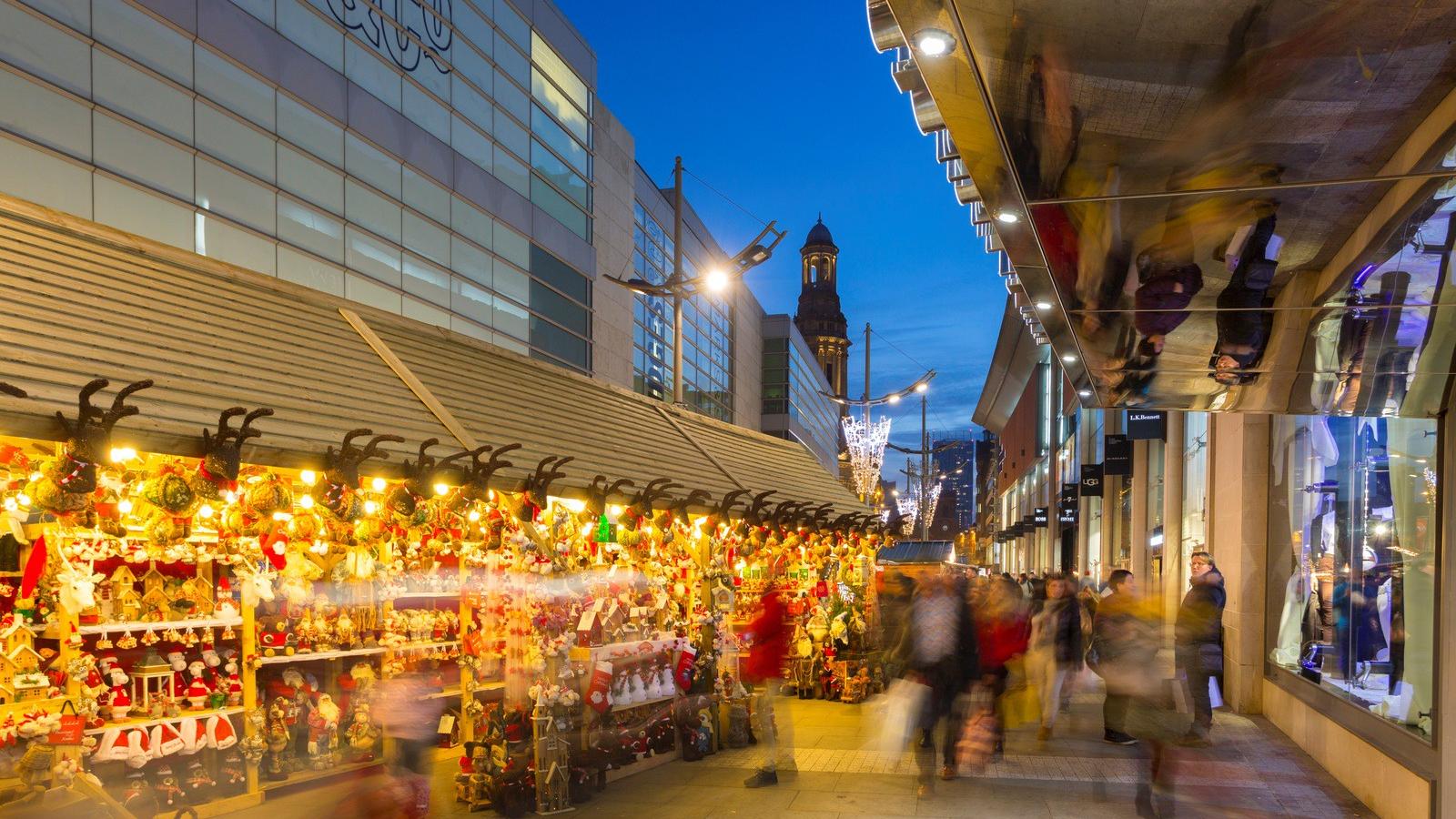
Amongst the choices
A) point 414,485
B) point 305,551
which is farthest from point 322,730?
point 414,485

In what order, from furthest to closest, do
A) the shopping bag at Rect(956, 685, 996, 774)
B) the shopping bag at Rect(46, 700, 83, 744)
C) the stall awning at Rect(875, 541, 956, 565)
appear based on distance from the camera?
1. the stall awning at Rect(875, 541, 956, 565)
2. the shopping bag at Rect(956, 685, 996, 774)
3. the shopping bag at Rect(46, 700, 83, 744)

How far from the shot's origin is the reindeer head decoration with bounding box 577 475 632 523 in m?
9.34

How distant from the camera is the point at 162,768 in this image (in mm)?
8078

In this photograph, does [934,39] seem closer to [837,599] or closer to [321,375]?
[321,375]

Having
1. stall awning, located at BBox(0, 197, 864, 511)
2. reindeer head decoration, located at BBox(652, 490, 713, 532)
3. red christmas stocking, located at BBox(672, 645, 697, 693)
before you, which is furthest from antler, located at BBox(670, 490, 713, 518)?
red christmas stocking, located at BBox(672, 645, 697, 693)

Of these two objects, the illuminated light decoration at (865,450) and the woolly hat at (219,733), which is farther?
the illuminated light decoration at (865,450)

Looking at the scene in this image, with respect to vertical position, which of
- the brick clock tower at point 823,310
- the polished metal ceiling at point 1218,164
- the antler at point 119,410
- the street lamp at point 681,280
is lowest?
the antler at point 119,410

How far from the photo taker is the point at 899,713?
543 inches

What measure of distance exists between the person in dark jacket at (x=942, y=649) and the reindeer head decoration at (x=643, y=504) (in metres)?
2.69

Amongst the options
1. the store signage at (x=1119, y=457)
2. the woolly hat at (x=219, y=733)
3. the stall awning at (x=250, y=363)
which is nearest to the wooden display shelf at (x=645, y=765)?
the stall awning at (x=250, y=363)

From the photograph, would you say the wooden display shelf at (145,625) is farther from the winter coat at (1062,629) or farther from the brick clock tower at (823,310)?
the brick clock tower at (823,310)

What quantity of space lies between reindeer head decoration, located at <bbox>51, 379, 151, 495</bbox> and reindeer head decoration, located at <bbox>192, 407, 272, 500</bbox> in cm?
50

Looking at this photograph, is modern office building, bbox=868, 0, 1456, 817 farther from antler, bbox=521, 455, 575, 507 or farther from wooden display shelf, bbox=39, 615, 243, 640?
wooden display shelf, bbox=39, 615, 243, 640

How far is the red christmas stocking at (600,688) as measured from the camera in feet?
32.0
